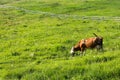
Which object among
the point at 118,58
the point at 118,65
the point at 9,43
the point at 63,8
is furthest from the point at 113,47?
the point at 63,8

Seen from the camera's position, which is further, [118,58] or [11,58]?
[11,58]

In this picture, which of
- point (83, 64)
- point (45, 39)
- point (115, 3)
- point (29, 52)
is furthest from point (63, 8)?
point (83, 64)

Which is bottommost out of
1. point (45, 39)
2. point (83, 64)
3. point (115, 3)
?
point (115, 3)

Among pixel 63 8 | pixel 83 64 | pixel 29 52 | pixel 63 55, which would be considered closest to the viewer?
pixel 83 64

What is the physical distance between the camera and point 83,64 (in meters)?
16.8

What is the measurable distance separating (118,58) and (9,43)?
13890mm

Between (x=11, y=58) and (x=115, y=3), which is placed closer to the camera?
(x=11, y=58)

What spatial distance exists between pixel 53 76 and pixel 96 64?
86.0 inches

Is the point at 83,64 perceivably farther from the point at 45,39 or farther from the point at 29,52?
the point at 45,39

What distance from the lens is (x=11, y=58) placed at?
21.9m

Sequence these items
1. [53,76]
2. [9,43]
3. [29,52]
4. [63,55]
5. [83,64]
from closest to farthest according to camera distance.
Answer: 1. [53,76]
2. [83,64]
3. [63,55]
4. [29,52]
5. [9,43]

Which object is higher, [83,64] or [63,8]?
[83,64]

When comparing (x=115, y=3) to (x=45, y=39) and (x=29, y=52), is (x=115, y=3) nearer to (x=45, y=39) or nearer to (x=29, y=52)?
(x=45, y=39)

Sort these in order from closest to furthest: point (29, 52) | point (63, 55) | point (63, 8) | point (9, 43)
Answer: point (63, 55) → point (29, 52) → point (9, 43) → point (63, 8)
